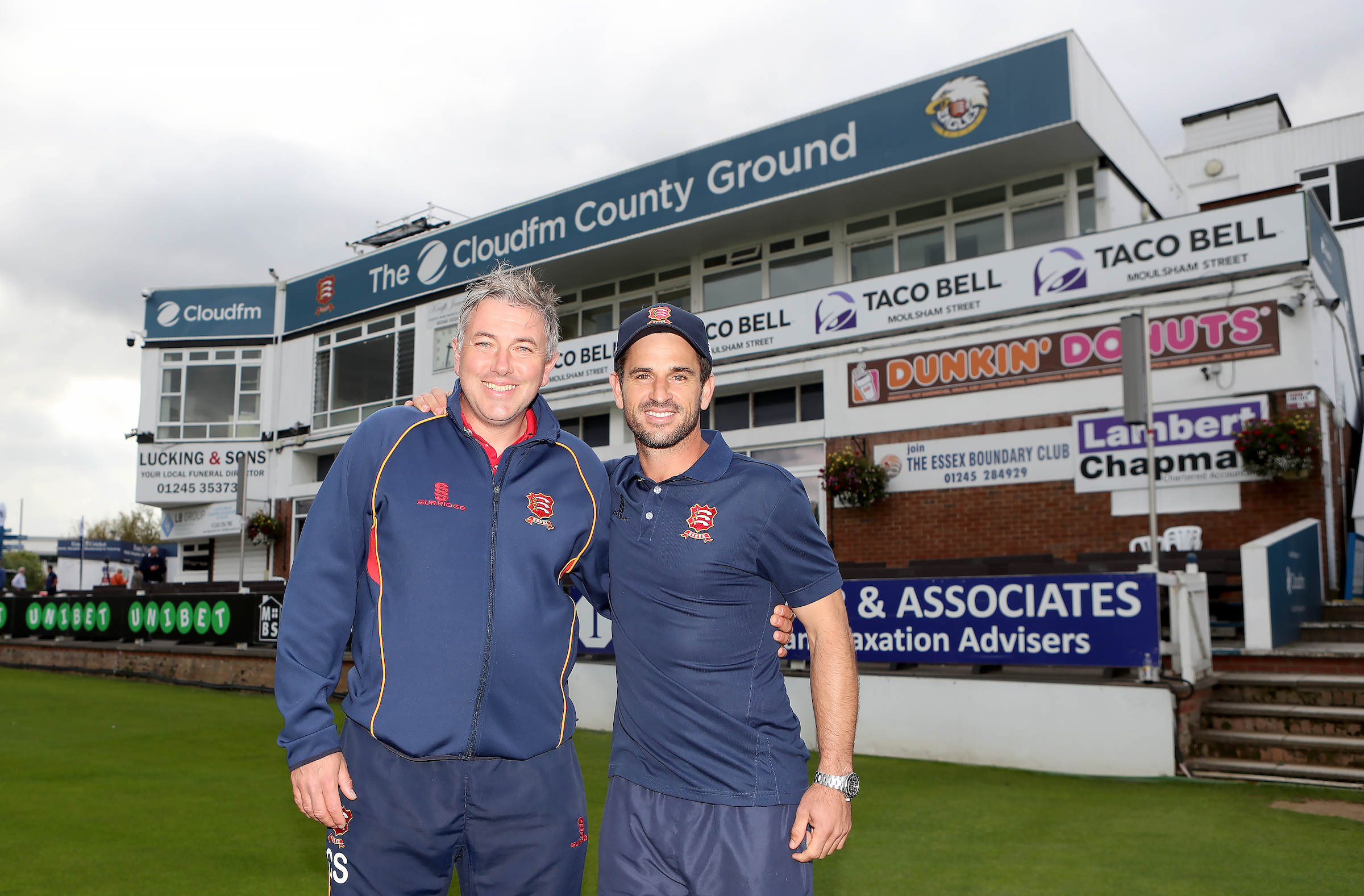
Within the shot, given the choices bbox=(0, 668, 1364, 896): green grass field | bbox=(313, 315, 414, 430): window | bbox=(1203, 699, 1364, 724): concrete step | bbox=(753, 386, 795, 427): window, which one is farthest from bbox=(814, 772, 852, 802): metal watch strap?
bbox=(313, 315, 414, 430): window

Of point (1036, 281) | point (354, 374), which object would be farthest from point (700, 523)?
point (354, 374)

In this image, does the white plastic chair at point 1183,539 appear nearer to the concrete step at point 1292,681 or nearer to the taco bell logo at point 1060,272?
the taco bell logo at point 1060,272

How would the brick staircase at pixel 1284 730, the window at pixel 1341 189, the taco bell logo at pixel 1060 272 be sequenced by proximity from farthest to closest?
the window at pixel 1341 189 < the taco bell logo at pixel 1060 272 < the brick staircase at pixel 1284 730

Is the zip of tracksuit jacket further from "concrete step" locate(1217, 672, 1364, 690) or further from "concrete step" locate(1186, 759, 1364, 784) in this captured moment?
"concrete step" locate(1217, 672, 1364, 690)

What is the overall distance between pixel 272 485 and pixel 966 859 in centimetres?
2595

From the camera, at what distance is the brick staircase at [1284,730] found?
25.1 feet

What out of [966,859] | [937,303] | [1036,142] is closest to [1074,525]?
[937,303]

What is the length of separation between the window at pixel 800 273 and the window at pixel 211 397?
55.7ft

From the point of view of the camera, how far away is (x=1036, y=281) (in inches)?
589

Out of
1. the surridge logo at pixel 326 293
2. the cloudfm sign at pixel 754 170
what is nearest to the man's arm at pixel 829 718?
the cloudfm sign at pixel 754 170

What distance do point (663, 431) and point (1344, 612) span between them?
12143 millimetres

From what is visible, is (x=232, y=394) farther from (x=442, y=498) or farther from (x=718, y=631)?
(x=718, y=631)

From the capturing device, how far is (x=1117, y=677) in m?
8.25

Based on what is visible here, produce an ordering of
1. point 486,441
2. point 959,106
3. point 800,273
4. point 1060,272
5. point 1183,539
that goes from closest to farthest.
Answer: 1. point 486,441
2. point 1183,539
3. point 1060,272
4. point 959,106
5. point 800,273
